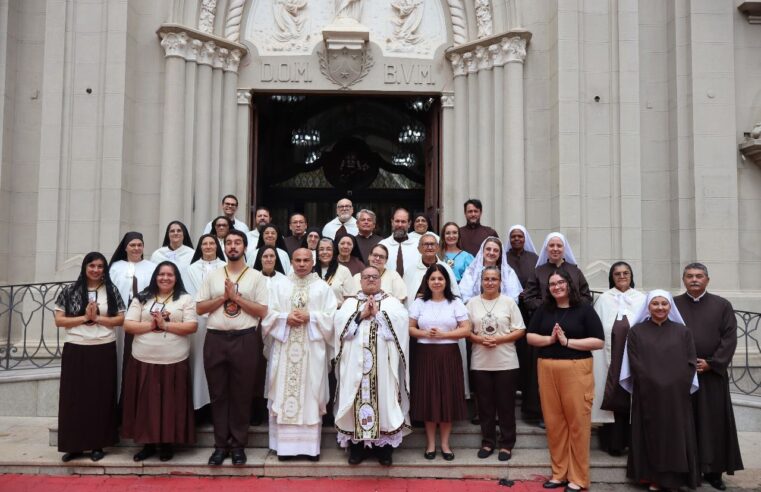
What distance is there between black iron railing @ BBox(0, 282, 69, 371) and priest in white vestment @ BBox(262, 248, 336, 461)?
3880 millimetres

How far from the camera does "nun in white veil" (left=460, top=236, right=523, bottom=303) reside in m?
6.26

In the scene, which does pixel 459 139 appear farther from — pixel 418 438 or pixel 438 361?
pixel 418 438

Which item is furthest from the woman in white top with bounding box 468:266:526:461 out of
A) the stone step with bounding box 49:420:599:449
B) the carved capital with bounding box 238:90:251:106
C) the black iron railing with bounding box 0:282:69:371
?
the carved capital with bounding box 238:90:251:106

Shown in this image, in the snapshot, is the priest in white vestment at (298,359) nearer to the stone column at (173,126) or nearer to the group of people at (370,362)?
the group of people at (370,362)

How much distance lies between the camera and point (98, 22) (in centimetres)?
908

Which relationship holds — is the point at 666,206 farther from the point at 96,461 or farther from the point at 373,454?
→ the point at 96,461

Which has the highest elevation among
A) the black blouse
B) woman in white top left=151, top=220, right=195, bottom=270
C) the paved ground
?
woman in white top left=151, top=220, right=195, bottom=270

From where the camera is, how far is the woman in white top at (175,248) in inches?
260

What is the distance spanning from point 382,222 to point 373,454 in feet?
26.6

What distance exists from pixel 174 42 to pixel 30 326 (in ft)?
15.3

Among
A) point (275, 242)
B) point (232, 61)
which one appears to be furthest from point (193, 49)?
point (275, 242)

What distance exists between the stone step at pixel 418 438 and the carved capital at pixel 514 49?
5.83 m

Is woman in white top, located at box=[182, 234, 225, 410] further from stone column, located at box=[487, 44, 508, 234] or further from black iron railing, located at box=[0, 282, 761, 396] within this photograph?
stone column, located at box=[487, 44, 508, 234]

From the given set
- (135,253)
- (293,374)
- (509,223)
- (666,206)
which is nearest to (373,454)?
(293,374)
